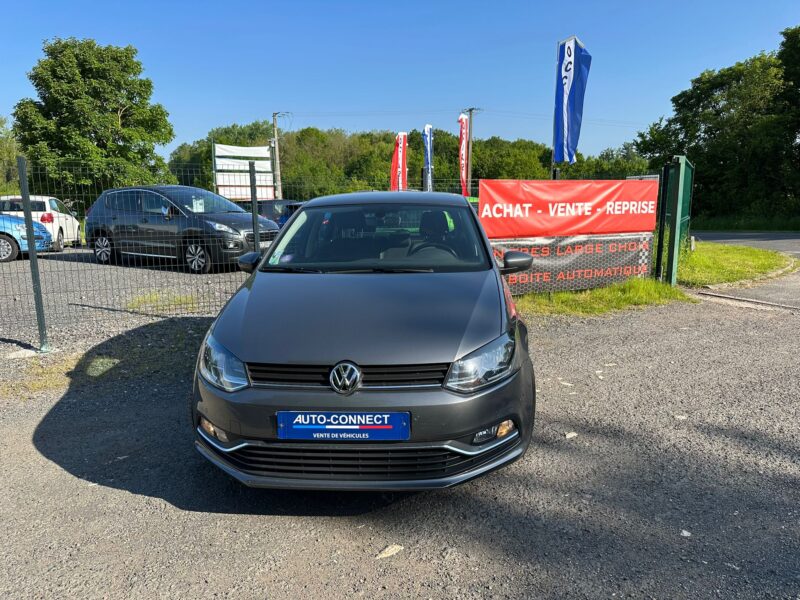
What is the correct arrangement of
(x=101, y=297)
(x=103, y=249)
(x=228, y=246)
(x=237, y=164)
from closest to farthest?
(x=101, y=297) → (x=228, y=246) → (x=103, y=249) → (x=237, y=164)

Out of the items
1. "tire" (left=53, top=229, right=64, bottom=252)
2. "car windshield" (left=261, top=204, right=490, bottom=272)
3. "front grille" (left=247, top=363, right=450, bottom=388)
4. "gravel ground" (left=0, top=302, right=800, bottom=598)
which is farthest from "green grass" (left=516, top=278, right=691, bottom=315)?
"tire" (left=53, top=229, right=64, bottom=252)

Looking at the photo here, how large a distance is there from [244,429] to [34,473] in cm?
162

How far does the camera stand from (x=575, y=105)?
9.83 m

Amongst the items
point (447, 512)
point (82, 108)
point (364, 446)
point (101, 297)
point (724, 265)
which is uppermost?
point (82, 108)

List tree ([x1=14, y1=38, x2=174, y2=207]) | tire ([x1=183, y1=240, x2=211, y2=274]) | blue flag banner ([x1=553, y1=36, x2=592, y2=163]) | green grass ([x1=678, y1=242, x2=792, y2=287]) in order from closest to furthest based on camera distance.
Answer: blue flag banner ([x1=553, y1=36, x2=592, y2=163]) < green grass ([x1=678, y1=242, x2=792, y2=287]) < tire ([x1=183, y1=240, x2=211, y2=274]) < tree ([x1=14, y1=38, x2=174, y2=207])

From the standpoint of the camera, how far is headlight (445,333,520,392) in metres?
2.65

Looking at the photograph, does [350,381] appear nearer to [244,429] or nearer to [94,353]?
[244,429]

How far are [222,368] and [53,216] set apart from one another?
1310 centimetres

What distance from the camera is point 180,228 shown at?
33.1ft

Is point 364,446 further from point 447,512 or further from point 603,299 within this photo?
point 603,299

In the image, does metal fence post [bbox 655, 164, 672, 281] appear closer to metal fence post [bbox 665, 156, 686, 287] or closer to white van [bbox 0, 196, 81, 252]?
metal fence post [bbox 665, 156, 686, 287]

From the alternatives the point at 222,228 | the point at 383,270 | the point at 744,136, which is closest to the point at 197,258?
the point at 222,228

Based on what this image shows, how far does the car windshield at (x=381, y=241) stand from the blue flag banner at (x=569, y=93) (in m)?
6.31

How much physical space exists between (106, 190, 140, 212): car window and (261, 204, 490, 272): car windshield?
7282 mm
